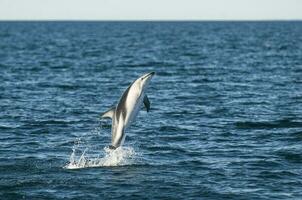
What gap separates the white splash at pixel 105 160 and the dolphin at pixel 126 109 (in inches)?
95.2

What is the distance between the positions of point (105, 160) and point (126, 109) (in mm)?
→ 3937

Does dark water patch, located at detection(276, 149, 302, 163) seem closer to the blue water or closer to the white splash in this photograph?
the blue water

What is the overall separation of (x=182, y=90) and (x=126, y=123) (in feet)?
84.3

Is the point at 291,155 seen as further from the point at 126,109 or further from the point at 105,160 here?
the point at 126,109

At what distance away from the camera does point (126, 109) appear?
69.9 feet

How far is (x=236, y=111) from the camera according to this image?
36562mm

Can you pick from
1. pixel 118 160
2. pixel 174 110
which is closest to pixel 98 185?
pixel 118 160

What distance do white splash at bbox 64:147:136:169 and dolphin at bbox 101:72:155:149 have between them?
2419 mm

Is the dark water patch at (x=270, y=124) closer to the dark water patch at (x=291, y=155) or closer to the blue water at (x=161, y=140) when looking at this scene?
the blue water at (x=161, y=140)

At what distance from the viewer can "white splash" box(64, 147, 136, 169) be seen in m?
24.1

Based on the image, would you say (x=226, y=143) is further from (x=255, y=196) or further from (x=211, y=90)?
(x=211, y=90)

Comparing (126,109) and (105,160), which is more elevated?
(126,109)

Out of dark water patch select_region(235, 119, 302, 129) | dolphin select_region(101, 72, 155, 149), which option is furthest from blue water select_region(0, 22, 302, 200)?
dolphin select_region(101, 72, 155, 149)

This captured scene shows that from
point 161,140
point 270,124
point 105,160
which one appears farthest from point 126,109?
point 270,124
